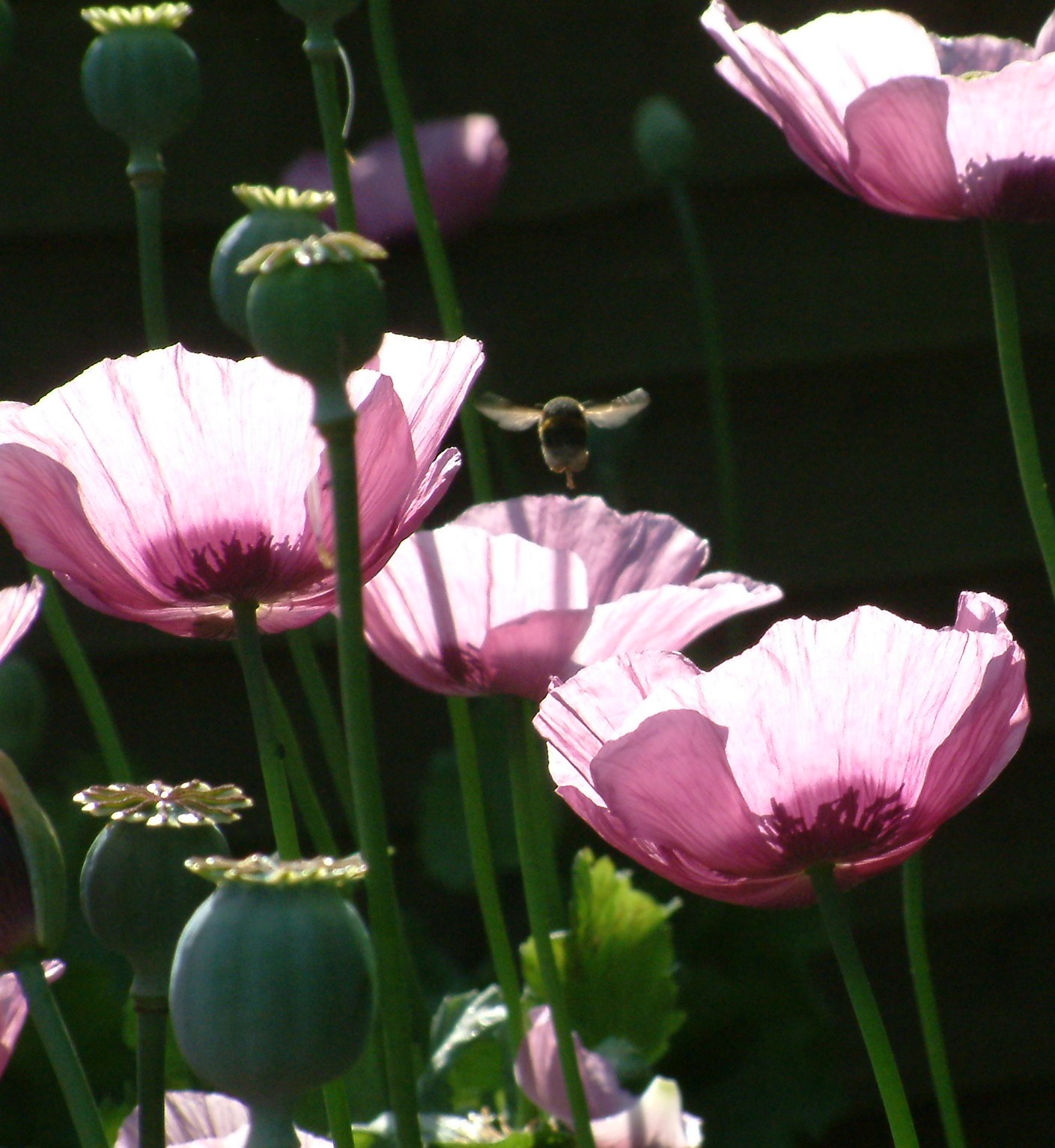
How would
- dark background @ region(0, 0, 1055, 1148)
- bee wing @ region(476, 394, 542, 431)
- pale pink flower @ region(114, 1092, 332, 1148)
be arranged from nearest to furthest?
pale pink flower @ region(114, 1092, 332, 1148) → bee wing @ region(476, 394, 542, 431) → dark background @ region(0, 0, 1055, 1148)

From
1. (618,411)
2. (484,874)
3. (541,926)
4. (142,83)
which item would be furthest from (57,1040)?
(618,411)

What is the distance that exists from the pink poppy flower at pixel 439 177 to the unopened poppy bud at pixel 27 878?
871 mm

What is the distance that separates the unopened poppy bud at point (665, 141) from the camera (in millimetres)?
1231

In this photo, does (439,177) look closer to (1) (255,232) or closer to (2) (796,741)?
(1) (255,232)

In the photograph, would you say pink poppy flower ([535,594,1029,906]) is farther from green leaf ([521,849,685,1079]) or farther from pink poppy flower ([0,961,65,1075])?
green leaf ([521,849,685,1079])

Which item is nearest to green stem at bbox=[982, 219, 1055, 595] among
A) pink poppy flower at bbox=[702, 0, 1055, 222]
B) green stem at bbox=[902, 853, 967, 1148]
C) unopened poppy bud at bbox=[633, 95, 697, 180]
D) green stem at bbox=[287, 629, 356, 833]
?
pink poppy flower at bbox=[702, 0, 1055, 222]

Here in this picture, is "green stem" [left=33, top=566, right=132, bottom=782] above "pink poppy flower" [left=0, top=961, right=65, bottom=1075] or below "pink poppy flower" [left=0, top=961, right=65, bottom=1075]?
above

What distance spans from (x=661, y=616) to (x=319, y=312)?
30 cm

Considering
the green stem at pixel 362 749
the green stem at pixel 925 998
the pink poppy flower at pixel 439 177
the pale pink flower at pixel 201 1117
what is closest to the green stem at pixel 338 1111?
the pale pink flower at pixel 201 1117

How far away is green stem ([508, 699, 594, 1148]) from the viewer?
593 mm

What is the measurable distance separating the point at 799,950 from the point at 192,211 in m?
0.84

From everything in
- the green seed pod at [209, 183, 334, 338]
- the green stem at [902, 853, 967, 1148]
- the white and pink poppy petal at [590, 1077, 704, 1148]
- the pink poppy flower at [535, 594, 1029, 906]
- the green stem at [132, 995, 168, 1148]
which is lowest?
the white and pink poppy petal at [590, 1077, 704, 1148]

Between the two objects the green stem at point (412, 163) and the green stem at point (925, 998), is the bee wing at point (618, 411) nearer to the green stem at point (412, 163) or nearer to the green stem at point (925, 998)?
the green stem at point (412, 163)

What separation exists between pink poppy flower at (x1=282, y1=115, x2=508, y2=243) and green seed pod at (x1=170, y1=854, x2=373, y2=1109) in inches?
37.4
